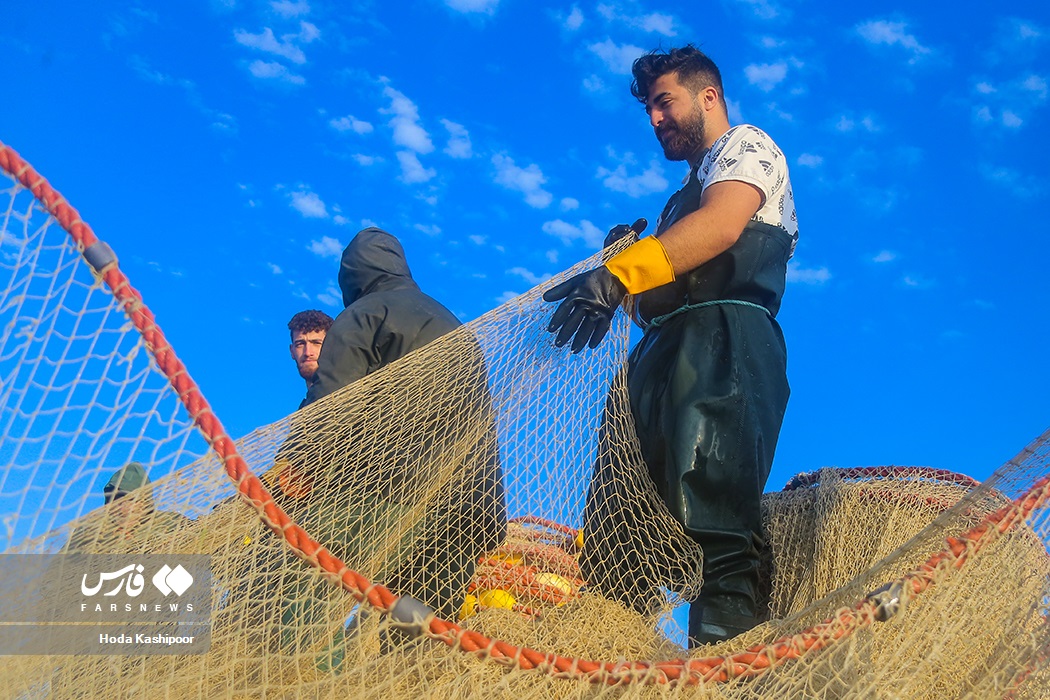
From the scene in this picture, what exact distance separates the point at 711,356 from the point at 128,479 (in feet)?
5.84

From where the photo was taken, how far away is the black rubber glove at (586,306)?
2.90m

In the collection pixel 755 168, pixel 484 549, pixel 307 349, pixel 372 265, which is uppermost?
pixel 307 349

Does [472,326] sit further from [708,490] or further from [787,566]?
[787,566]

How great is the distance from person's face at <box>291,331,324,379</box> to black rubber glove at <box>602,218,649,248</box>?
9.84ft

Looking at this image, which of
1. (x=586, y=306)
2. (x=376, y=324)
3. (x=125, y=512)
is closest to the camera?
(x=125, y=512)

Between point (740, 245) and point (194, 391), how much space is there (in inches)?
74.7

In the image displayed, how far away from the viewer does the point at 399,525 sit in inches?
113

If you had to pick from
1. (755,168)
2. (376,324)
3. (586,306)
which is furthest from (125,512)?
(755,168)

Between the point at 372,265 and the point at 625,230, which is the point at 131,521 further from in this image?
the point at 372,265

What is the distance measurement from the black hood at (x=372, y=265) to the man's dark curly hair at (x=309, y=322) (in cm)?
123

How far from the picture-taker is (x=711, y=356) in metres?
3.05

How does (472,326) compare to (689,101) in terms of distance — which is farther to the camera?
(689,101)

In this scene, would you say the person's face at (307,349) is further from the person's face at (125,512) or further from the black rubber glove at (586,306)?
the person's face at (125,512)

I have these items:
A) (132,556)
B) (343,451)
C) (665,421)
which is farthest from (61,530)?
(665,421)
